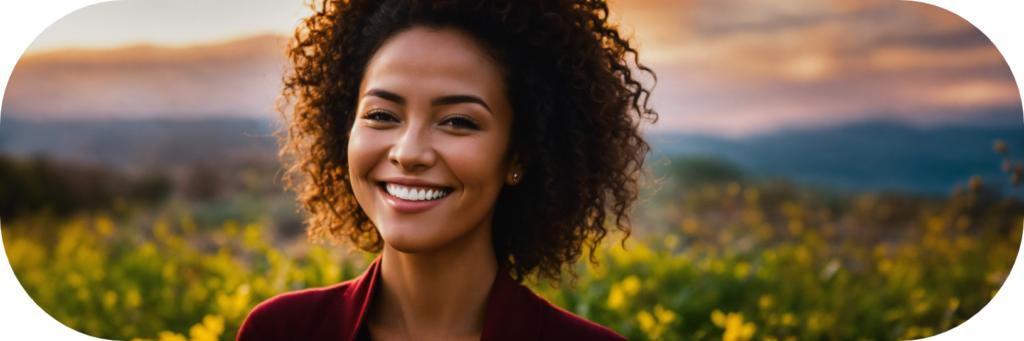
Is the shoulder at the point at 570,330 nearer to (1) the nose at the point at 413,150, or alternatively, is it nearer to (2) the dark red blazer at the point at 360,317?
(2) the dark red blazer at the point at 360,317

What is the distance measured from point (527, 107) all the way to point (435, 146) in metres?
0.37

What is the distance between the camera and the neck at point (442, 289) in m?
1.99

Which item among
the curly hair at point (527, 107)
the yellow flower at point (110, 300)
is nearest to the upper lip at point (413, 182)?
the curly hair at point (527, 107)

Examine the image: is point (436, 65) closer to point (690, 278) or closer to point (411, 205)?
point (411, 205)

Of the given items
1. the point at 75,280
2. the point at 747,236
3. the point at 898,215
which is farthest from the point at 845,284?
the point at 75,280

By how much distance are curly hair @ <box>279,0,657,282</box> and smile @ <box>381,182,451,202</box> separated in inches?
12.7

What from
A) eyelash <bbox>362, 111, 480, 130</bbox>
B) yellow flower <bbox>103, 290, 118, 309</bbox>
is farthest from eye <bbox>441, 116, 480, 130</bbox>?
yellow flower <bbox>103, 290, 118, 309</bbox>

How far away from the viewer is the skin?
1794 millimetres

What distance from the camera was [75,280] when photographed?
3.87 meters

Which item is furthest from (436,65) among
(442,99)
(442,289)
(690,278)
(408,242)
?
(690,278)

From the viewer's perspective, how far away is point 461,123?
1845 mm

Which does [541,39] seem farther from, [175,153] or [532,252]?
[175,153]

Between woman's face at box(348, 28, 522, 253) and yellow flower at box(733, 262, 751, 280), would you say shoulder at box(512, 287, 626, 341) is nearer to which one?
woman's face at box(348, 28, 522, 253)

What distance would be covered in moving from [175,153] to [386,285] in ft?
24.2
